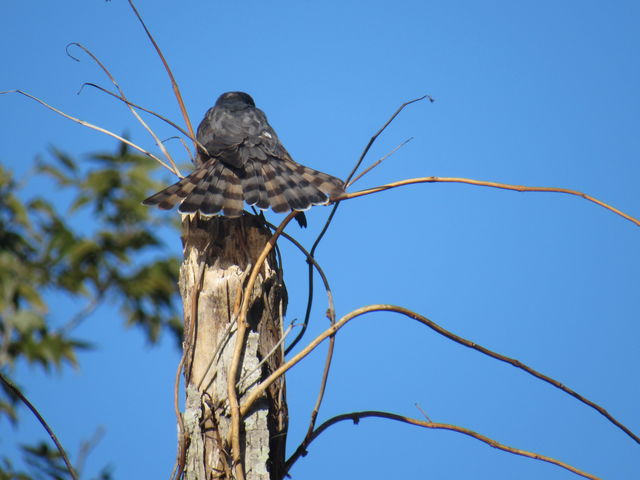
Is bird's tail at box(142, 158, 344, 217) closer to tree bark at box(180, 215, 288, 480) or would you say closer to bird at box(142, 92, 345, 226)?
bird at box(142, 92, 345, 226)

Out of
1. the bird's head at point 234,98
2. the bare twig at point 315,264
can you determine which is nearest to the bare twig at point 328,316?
the bare twig at point 315,264

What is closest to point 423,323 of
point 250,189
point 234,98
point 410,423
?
point 410,423

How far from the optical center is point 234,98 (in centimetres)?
547

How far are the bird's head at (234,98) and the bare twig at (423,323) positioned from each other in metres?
3.21

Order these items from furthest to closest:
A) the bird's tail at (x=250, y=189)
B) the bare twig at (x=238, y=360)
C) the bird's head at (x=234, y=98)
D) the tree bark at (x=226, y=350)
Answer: the bird's head at (x=234, y=98), the bird's tail at (x=250, y=189), the tree bark at (x=226, y=350), the bare twig at (x=238, y=360)

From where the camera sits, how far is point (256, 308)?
272 centimetres

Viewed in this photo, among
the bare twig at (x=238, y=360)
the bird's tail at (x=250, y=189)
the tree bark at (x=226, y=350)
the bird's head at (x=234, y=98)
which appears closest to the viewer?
the bare twig at (x=238, y=360)

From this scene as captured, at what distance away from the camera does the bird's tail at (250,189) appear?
329 centimetres

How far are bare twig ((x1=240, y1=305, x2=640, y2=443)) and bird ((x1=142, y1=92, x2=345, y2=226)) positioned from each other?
68 cm

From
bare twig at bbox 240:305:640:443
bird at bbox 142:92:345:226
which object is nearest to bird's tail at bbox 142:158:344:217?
bird at bbox 142:92:345:226

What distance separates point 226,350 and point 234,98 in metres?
3.21

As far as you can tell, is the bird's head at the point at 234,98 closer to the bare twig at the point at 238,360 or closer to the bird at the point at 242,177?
the bird at the point at 242,177

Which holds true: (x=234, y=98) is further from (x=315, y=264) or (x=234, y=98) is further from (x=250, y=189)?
(x=315, y=264)

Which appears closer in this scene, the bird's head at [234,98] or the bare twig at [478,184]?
the bare twig at [478,184]
